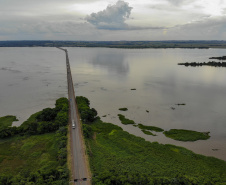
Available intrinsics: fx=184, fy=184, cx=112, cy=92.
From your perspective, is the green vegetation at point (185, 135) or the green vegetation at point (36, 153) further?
the green vegetation at point (185, 135)

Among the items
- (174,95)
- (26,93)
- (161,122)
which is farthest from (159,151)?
(26,93)

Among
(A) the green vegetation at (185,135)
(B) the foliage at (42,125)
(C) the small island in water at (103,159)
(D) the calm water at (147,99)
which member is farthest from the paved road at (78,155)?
(A) the green vegetation at (185,135)

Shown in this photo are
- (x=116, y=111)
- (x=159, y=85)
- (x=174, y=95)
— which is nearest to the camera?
(x=116, y=111)

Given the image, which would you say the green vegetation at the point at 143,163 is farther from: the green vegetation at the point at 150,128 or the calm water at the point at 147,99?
the green vegetation at the point at 150,128

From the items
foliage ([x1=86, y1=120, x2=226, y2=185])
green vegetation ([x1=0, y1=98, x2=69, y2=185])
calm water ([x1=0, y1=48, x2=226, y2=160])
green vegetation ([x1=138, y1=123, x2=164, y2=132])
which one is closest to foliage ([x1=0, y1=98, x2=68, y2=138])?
green vegetation ([x1=0, y1=98, x2=69, y2=185])

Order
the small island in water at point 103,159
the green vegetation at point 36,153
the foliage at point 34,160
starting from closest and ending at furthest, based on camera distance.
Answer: the small island in water at point 103,159 → the foliage at point 34,160 → the green vegetation at point 36,153

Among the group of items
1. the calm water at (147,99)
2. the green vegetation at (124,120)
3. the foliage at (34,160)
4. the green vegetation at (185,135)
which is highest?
the calm water at (147,99)

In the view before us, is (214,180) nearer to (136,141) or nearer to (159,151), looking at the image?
(159,151)

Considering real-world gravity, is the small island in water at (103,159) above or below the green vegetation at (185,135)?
below
